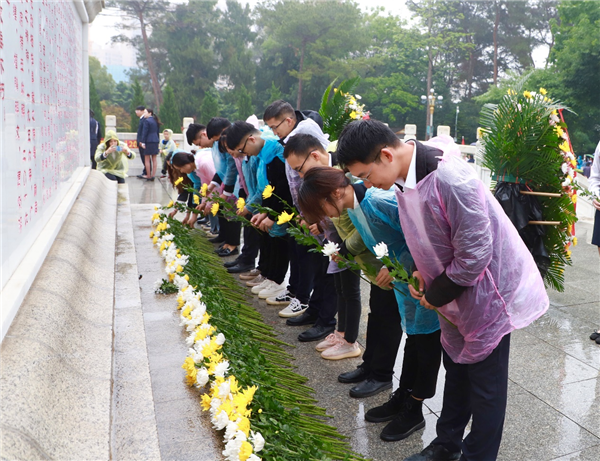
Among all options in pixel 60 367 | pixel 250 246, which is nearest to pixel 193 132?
pixel 250 246

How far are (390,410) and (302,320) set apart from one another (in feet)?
4.61

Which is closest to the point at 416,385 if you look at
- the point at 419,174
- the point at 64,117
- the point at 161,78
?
the point at 419,174

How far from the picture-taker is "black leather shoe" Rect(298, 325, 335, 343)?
379 cm

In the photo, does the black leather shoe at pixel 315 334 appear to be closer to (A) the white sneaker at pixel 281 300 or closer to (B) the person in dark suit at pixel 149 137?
(A) the white sneaker at pixel 281 300

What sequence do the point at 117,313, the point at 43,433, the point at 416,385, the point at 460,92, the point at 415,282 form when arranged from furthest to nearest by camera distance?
the point at 460,92 → the point at 117,313 → the point at 416,385 → the point at 415,282 → the point at 43,433

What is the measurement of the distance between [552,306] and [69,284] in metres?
3.86

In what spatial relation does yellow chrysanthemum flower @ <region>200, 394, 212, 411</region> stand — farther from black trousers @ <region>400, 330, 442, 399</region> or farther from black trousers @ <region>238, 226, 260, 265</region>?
black trousers @ <region>238, 226, 260, 265</region>

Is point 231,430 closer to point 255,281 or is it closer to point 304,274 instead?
point 304,274

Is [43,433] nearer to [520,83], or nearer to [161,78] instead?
[520,83]

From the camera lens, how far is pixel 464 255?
187cm

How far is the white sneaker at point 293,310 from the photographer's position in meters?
4.27

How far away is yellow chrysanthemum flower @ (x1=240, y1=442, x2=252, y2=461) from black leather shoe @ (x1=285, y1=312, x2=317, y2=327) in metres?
2.19

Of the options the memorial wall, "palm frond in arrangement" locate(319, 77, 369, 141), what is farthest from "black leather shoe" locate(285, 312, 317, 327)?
the memorial wall

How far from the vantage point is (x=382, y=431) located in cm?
267
